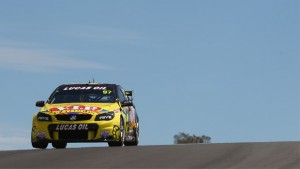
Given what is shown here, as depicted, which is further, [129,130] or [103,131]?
[129,130]

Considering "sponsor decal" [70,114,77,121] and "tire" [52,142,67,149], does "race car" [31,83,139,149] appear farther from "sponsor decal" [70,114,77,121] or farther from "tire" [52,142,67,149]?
"tire" [52,142,67,149]

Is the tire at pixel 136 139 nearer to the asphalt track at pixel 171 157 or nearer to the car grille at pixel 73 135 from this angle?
the car grille at pixel 73 135

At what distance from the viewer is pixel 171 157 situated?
15266mm

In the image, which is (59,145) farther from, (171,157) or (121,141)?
(171,157)

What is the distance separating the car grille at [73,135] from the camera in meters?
20.3

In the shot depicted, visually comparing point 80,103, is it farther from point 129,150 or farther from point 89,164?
point 89,164

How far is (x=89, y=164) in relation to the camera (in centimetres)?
1412

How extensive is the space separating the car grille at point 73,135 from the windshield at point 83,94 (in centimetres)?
122

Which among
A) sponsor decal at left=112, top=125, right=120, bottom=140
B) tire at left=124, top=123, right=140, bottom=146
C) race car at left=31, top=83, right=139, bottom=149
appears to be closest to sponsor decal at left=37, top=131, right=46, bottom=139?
race car at left=31, top=83, right=139, bottom=149

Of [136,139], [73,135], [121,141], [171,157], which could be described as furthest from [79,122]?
[171,157]

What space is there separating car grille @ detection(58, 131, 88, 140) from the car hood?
49cm

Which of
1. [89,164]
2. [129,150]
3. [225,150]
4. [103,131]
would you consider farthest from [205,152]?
[103,131]

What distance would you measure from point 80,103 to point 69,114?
27.3 inches

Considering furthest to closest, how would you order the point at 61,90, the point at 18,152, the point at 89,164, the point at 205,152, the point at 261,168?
1. the point at 61,90
2. the point at 18,152
3. the point at 205,152
4. the point at 89,164
5. the point at 261,168
